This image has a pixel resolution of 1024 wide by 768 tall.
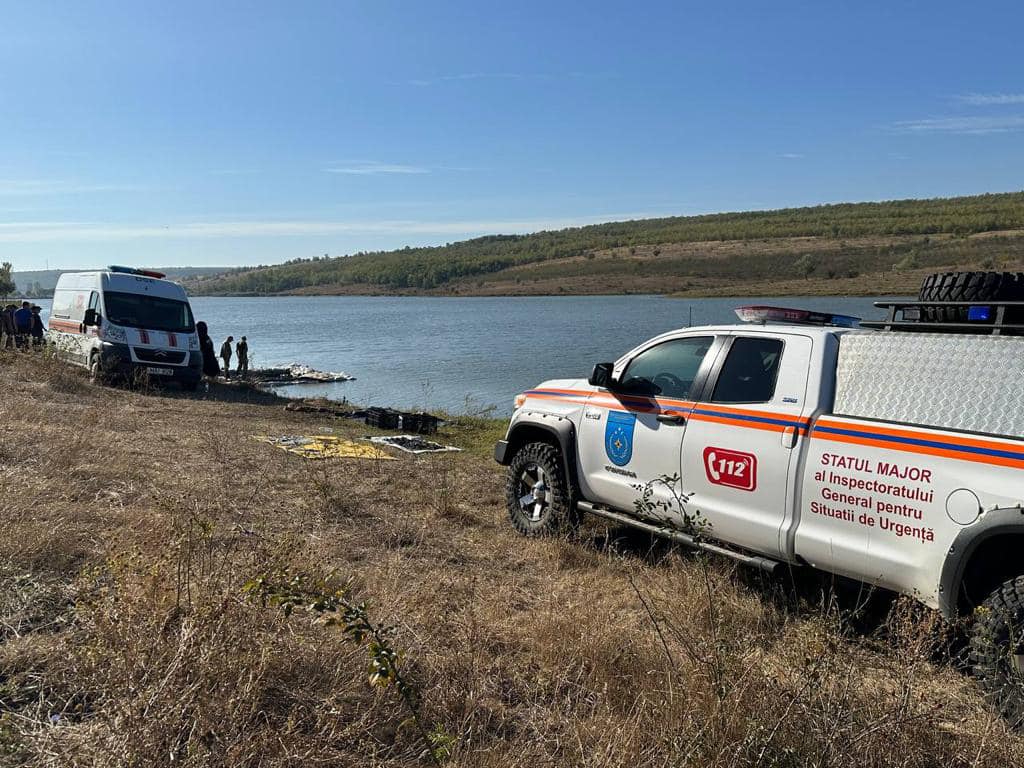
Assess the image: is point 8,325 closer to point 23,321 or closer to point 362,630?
point 23,321

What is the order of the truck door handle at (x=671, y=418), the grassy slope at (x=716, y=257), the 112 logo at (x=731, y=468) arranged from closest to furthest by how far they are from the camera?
1. the 112 logo at (x=731, y=468)
2. the truck door handle at (x=671, y=418)
3. the grassy slope at (x=716, y=257)

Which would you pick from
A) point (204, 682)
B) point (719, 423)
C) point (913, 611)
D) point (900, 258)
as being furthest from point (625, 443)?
point (900, 258)

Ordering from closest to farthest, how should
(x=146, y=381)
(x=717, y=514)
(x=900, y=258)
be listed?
(x=717, y=514)
(x=146, y=381)
(x=900, y=258)

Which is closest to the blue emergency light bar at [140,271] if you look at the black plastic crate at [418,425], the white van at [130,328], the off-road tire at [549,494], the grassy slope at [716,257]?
the white van at [130,328]

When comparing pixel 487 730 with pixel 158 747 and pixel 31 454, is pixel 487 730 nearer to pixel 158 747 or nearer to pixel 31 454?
pixel 158 747

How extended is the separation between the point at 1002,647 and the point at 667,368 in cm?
294

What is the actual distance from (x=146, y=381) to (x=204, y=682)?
15.7 m

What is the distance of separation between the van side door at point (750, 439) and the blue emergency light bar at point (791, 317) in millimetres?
216

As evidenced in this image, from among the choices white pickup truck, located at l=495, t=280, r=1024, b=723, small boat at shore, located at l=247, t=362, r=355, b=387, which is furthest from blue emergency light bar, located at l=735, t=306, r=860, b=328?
small boat at shore, located at l=247, t=362, r=355, b=387

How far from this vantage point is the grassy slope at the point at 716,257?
70812 millimetres

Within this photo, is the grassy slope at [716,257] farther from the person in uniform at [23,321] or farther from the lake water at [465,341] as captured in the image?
the person in uniform at [23,321]

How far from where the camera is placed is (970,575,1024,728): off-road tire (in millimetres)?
3539

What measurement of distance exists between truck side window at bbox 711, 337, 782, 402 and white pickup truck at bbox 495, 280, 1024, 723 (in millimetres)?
12

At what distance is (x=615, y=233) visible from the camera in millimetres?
129000
